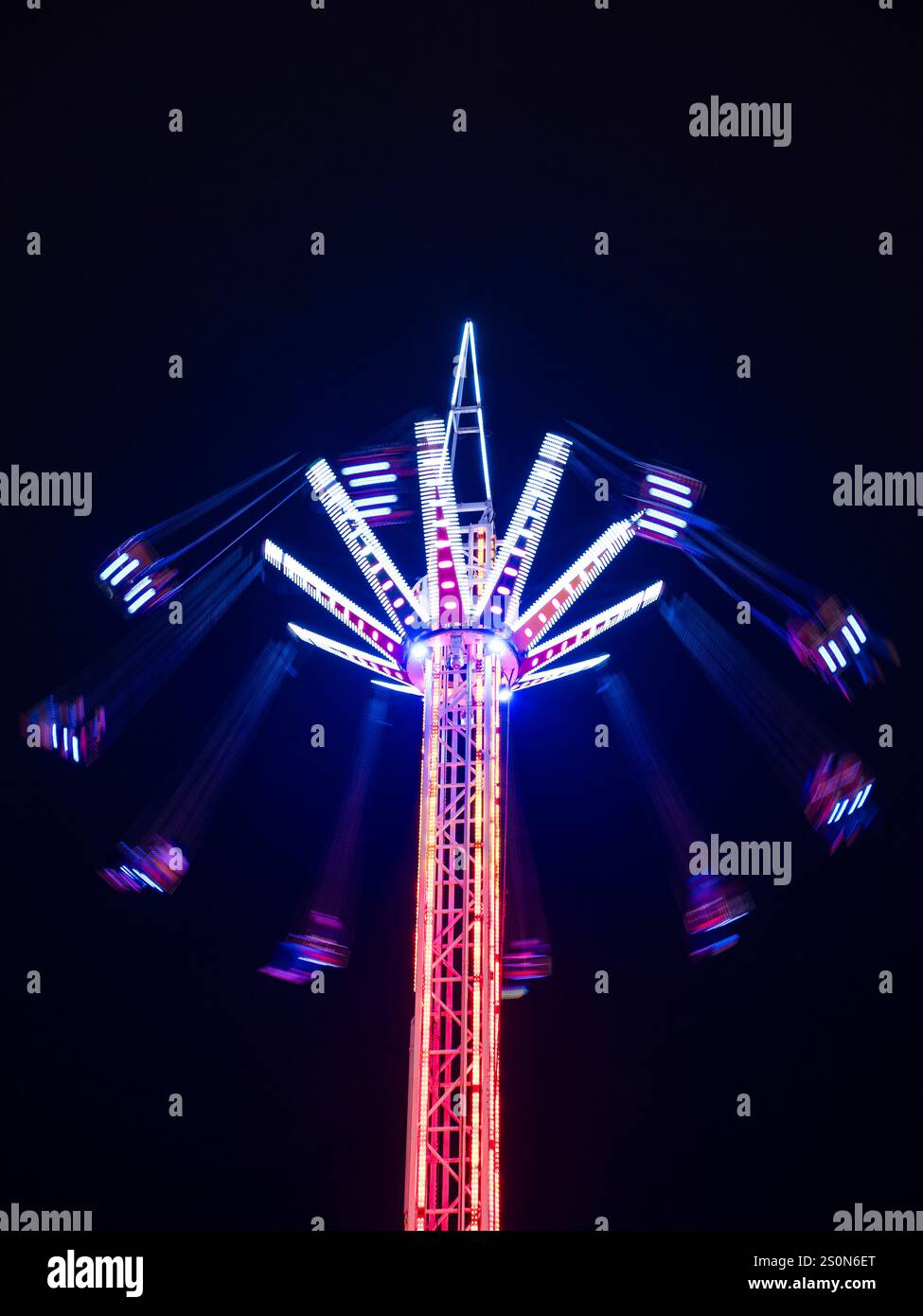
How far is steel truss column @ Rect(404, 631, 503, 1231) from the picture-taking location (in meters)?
11.0

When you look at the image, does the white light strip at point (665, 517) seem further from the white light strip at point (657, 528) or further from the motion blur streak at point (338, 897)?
the motion blur streak at point (338, 897)

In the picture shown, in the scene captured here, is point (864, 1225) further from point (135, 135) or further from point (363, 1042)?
point (135, 135)

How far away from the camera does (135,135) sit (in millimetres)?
13594

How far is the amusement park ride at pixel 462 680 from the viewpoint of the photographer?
1130 cm

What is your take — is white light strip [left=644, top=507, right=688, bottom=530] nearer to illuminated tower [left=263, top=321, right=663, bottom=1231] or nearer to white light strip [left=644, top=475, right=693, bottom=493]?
white light strip [left=644, top=475, right=693, bottom=493]

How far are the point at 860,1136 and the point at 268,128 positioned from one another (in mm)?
9798

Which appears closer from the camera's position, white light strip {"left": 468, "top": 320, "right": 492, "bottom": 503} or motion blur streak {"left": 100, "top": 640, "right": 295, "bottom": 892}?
motion blur streak {"left": 100, "top": 640, "right": 295, "bottom": 892}

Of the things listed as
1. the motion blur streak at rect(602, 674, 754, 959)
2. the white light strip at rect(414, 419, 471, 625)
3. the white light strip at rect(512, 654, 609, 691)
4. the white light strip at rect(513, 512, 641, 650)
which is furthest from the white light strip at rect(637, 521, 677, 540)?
the motion blur streak at rect(602, 674, 754, 959)

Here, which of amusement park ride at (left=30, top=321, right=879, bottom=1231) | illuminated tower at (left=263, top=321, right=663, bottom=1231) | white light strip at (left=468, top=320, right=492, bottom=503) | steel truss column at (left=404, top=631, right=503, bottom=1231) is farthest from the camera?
white light strip at (left=468, top=320, right=492, bottom=503)

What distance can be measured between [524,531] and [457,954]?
3.36m

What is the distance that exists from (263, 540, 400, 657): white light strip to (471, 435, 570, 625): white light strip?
0.77 meters

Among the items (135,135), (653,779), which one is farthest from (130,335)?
(653,779)

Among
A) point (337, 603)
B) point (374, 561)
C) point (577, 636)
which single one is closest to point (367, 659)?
point (337, 603)
